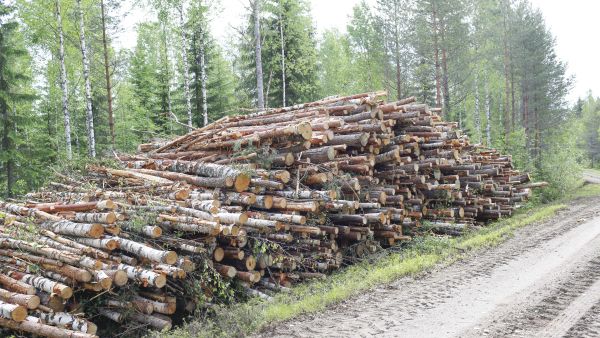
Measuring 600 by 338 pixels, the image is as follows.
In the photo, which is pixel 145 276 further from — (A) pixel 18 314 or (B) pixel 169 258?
(A) pixel 18 314

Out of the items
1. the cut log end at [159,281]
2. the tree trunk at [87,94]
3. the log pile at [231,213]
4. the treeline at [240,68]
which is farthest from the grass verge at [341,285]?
the tree trunk at [87,94]

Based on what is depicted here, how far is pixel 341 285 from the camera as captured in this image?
8.00 meters

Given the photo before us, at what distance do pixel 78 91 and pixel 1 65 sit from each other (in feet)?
30.8

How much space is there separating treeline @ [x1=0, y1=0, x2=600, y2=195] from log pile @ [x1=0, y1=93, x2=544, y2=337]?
5399mm

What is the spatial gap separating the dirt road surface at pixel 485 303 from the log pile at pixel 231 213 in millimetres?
2030

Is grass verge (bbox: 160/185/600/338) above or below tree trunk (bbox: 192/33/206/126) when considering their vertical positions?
below

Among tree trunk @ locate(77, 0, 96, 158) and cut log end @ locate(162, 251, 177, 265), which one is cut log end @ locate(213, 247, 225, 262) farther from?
tree trunk @ locate(77, 0, 96, 158)

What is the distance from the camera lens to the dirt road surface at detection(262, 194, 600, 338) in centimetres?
575

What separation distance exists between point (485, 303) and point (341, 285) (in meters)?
2.32

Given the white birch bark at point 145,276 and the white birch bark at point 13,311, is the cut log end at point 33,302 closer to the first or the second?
the white birch bark at point 13,311

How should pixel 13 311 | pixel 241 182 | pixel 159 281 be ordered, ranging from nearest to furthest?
pixel 13 311, pixel 159 281, pixel 241 182

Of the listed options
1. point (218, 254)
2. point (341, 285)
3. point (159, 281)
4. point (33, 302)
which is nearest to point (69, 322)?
point (33, 302)

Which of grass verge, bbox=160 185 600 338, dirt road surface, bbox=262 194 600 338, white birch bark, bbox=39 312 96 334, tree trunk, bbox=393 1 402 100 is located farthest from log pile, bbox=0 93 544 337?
tree trunk, bbox=393 1 402 100

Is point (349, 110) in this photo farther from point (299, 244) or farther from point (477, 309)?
point (477, 309)
